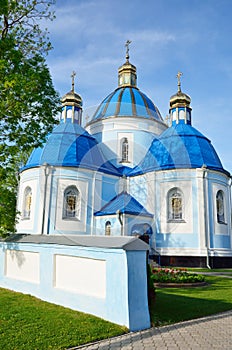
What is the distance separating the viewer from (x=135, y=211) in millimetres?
17641

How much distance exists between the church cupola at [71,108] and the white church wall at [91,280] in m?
18.0

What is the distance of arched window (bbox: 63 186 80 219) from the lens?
18250 mm

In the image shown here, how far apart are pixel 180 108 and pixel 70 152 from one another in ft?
32.3

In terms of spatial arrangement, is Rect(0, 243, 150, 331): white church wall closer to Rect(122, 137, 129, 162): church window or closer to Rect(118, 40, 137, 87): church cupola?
Rect(122, 137, 129, 162): church window

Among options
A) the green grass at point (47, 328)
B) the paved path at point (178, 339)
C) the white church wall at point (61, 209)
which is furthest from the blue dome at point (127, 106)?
the paved path at point (178, 339)

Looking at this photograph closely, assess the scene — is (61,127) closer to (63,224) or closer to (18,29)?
(63,224)

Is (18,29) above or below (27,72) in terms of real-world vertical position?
above

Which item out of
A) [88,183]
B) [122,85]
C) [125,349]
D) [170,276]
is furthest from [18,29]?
[122,85]

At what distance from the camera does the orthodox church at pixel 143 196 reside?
17.5m

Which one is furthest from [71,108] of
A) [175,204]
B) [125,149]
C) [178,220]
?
[178,220]

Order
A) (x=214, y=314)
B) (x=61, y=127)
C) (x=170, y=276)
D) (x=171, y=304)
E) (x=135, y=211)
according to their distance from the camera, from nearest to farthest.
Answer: (x=214, y=314)
(x=171, y=304)
(x=170, y=276)
(x=135, y=211)
(x=61, y=127)

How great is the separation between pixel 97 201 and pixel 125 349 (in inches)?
596

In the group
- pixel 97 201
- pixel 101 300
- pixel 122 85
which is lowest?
pixel 101 300

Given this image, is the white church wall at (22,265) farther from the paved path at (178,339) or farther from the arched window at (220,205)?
the arched window at (220,205)
